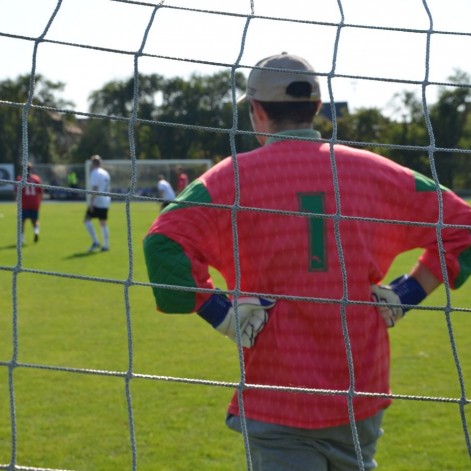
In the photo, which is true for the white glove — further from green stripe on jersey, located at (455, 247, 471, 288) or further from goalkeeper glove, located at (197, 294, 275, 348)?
goalkeeper glove, located at (197, 294, 275, 348)

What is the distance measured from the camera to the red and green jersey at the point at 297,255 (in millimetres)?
2557

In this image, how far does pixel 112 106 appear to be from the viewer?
56250 mm

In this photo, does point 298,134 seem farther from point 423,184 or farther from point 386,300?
point 386,300

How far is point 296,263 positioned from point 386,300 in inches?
12.2

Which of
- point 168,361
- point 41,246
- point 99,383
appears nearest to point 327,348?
point 99,383

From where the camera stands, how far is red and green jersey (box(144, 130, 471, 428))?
8.39ft

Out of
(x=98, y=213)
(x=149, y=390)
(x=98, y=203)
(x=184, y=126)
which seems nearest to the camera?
(x=184, y=126)

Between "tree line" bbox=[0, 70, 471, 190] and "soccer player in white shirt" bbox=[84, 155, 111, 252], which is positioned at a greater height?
"tree line" bbox=[0, 70, 471, 190]

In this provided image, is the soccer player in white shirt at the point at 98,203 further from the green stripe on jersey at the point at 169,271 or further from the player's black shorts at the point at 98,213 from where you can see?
the green stripe on jersey at the point at 169,271

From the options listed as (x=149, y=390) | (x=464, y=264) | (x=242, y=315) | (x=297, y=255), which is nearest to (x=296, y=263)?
(x=297, y=255)

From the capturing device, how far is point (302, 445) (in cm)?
262

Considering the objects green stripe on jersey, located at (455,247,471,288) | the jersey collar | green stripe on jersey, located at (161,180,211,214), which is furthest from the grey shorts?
the jersey collar

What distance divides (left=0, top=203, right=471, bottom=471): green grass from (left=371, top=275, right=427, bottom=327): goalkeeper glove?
2.35ft

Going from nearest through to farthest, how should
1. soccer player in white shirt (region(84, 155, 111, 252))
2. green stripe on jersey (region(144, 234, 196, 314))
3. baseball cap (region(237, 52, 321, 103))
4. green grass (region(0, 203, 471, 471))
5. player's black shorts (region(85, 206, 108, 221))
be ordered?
green stripe on jersey (region(144, 234, 196, 314)), baseball cap (region(237, 52, 321, 103)), green grass (region(0, 203, 471, 471)), soccer player in white shirt (region(84, 155, 111, 252)), player's black shorts (region(85, 206, 108, 221))
